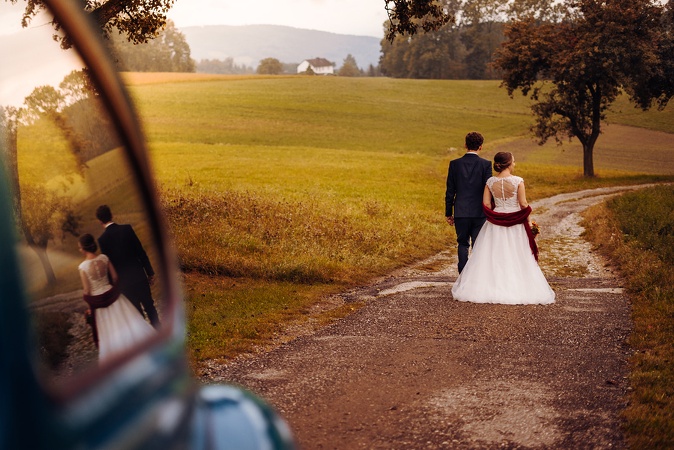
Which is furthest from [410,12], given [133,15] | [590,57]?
[590,57]

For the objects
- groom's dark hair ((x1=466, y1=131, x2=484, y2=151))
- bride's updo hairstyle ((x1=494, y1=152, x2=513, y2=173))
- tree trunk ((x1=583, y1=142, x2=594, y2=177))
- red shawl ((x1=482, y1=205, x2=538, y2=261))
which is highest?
groom's dark hair ((x1=466, y1=131, x2=484, y2=151))

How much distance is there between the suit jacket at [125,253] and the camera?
117cm

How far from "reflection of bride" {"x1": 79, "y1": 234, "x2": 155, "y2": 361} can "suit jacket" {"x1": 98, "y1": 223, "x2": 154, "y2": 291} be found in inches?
0.6

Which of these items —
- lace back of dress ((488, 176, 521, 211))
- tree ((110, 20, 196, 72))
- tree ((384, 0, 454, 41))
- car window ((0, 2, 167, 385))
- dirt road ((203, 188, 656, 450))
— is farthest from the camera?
tree ((110, 20, 196, 72))

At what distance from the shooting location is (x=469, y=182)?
1062 cm

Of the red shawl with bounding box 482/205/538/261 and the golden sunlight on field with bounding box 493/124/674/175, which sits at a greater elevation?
the red shawl with bounding box 482/205/538/261

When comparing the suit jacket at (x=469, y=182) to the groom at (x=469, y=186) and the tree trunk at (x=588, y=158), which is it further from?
the tree trunk at (x=588, y=158)

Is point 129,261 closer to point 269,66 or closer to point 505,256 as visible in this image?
point 505,256

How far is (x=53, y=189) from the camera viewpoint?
43.7 inches

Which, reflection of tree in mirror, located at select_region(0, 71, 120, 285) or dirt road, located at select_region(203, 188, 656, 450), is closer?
reflection of tree in mirror, located at select_region(0, 71, 120, 285)

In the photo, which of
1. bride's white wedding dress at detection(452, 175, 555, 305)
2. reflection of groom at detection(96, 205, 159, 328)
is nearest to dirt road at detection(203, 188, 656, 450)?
bride's white wedding dress at detection(452, 175, 555, 305)

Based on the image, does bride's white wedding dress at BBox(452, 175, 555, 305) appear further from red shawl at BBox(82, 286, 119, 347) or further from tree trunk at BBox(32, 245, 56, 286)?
tree trunk at BBox(32, 245, 56, 286)

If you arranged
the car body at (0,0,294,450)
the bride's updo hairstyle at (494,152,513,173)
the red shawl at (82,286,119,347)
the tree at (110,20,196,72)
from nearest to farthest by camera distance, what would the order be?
the car body at (0,0,294,450)
the red shawl at (82,286,119,347)
the bride's updo hairstyle at (494,152,513,173)
the tree at (110,20,196,72)

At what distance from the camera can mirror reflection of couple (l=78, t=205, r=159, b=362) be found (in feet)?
3.67
